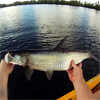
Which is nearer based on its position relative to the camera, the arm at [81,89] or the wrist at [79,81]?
the arm at [81,89]

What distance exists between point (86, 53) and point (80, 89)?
132cm

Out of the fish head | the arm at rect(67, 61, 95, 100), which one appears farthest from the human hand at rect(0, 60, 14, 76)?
the arm at rect(67, 61, 95, 100)

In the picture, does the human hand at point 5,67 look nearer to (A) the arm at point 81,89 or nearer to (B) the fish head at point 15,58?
(B) the fish head at point 15,58

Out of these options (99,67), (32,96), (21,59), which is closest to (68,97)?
(21,59)

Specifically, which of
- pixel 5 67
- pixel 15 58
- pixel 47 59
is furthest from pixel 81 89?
pixel 5 67

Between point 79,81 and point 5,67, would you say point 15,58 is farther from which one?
point 79,81

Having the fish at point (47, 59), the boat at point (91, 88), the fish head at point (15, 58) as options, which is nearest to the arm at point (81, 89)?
the fish at point (47, 59)

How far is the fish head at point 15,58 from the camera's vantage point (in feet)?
9.73

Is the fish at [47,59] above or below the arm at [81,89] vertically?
above

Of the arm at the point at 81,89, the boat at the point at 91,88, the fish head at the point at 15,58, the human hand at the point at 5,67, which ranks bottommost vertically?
the boat at the point at 91,88

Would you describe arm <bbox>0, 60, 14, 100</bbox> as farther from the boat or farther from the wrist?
the boat

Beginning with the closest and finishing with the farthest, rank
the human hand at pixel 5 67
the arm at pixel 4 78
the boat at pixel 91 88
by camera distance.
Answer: the arm at pixel 4 78 → the human hand at pixel 5 67 → the boat at pixel 91 88

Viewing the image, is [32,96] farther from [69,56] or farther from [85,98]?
[85,98]

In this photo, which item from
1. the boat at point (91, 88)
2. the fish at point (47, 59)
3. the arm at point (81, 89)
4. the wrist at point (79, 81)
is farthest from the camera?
the boat at point (91, 88)
